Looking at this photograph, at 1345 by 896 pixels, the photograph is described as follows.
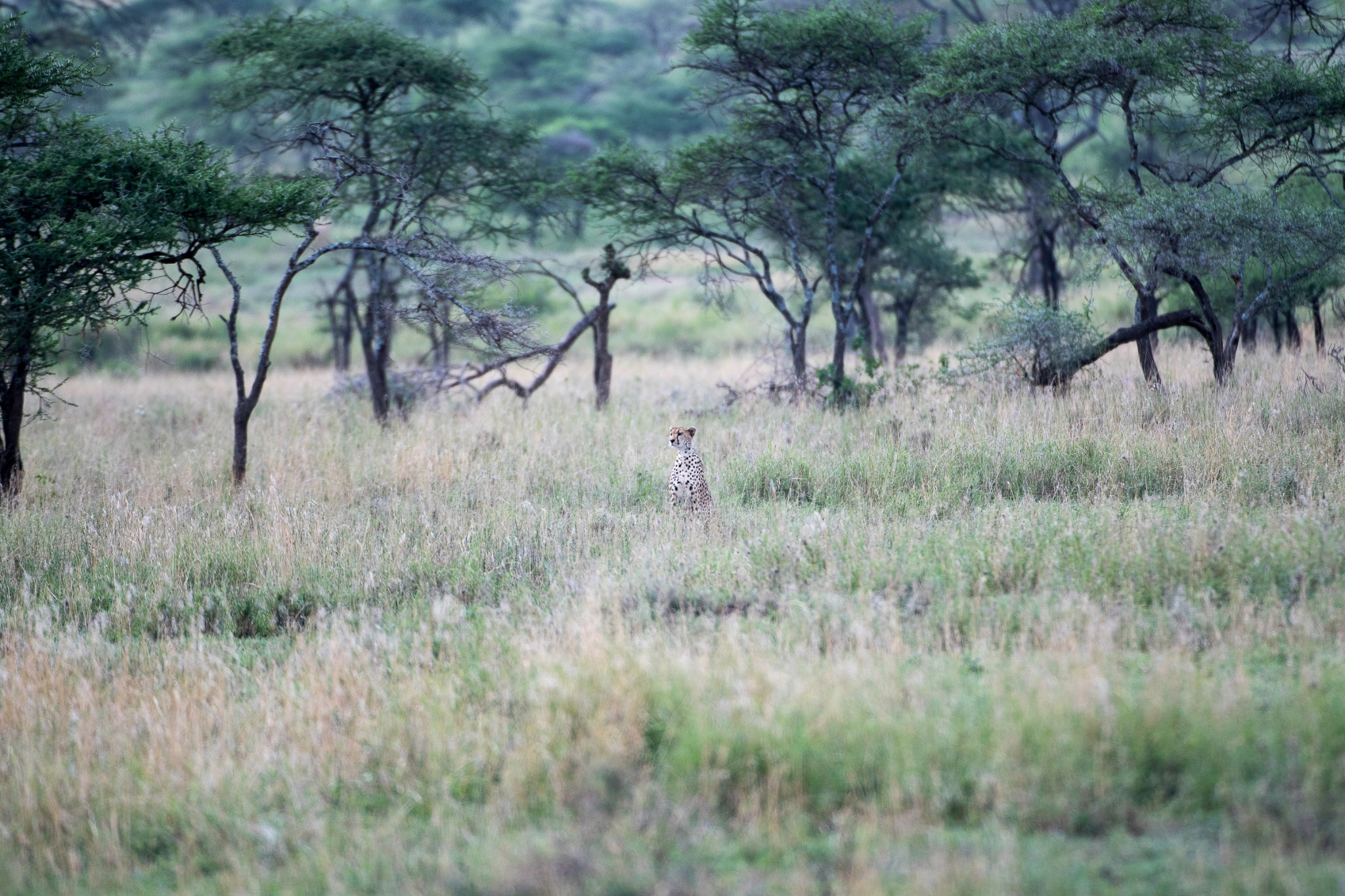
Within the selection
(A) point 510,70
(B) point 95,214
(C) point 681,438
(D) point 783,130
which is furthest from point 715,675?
(A) point 510,70

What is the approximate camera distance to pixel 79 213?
26.8 feet

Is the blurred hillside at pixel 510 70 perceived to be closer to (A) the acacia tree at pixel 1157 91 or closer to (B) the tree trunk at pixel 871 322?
(B) the tree trunk at pixel 871 322

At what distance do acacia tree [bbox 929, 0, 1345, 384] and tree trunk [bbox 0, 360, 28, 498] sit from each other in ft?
30.5

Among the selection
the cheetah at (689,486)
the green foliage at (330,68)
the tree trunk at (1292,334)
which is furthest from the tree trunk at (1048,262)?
the cheetah at (689,486)

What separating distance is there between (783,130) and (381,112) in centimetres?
527

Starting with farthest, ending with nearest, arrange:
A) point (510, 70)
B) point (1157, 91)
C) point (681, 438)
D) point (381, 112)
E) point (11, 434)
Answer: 1. point (510, 70)
2. point (381, 112)
3. point (1157, 91)
4. point (11, 434)
5. point (681, 438)

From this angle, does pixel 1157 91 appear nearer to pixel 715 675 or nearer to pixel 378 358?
pixel 378 358

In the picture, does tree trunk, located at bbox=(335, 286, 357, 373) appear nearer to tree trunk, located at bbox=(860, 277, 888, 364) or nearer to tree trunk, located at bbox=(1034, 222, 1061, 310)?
tree trunk, located at bbox=(860, 277, 888, 364)

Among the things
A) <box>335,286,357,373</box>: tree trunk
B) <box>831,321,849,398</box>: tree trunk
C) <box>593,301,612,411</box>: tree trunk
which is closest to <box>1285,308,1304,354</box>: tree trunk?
<box>831,321,849,398</box>: tree trunk

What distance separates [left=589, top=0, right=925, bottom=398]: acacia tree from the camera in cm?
1252

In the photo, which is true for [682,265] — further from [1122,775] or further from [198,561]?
[1122,775]

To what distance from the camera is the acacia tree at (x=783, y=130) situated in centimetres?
1252

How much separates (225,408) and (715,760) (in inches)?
532

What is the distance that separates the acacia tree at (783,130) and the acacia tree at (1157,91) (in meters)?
1.05
